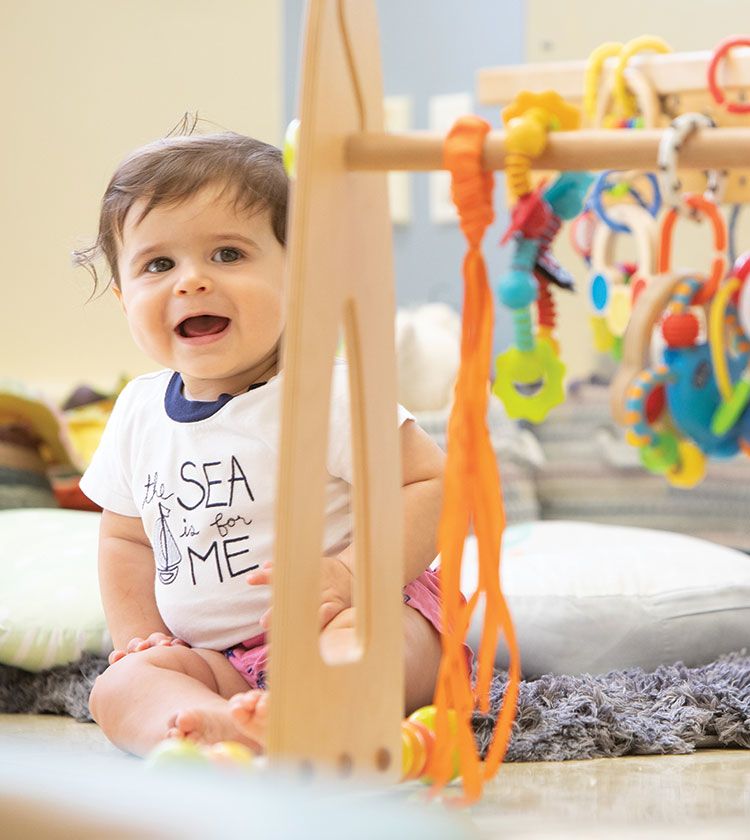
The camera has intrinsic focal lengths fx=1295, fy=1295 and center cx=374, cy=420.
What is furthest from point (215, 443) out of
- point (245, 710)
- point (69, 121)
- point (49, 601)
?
point (69, 121)

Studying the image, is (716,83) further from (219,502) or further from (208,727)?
(208,727)

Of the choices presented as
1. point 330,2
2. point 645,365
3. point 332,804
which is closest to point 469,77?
point 645,365

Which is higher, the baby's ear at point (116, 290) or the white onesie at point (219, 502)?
the baby's ear at point (116, 290)

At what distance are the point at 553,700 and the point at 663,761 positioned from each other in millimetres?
117

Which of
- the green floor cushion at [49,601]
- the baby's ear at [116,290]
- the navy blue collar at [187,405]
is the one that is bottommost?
the green floor cushion at [49,601]

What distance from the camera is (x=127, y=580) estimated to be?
111 cm

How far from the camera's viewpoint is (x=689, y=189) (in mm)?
1688

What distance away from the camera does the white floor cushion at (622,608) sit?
4.17 feet

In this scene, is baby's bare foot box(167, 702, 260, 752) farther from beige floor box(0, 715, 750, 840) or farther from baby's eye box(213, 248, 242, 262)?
baby's eye box(213, 248, 242, 262)

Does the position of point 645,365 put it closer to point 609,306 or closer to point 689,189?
point 609,306

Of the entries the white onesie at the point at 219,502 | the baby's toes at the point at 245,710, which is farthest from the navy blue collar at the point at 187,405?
the baby's toes at the point at 245,710

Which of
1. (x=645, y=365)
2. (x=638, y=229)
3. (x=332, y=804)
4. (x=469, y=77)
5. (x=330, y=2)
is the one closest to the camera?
(x=332, y=804)

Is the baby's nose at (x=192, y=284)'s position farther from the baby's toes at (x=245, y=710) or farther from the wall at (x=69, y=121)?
the wall at (x=69, y=121)

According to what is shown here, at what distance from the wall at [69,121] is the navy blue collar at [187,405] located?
1.09m
